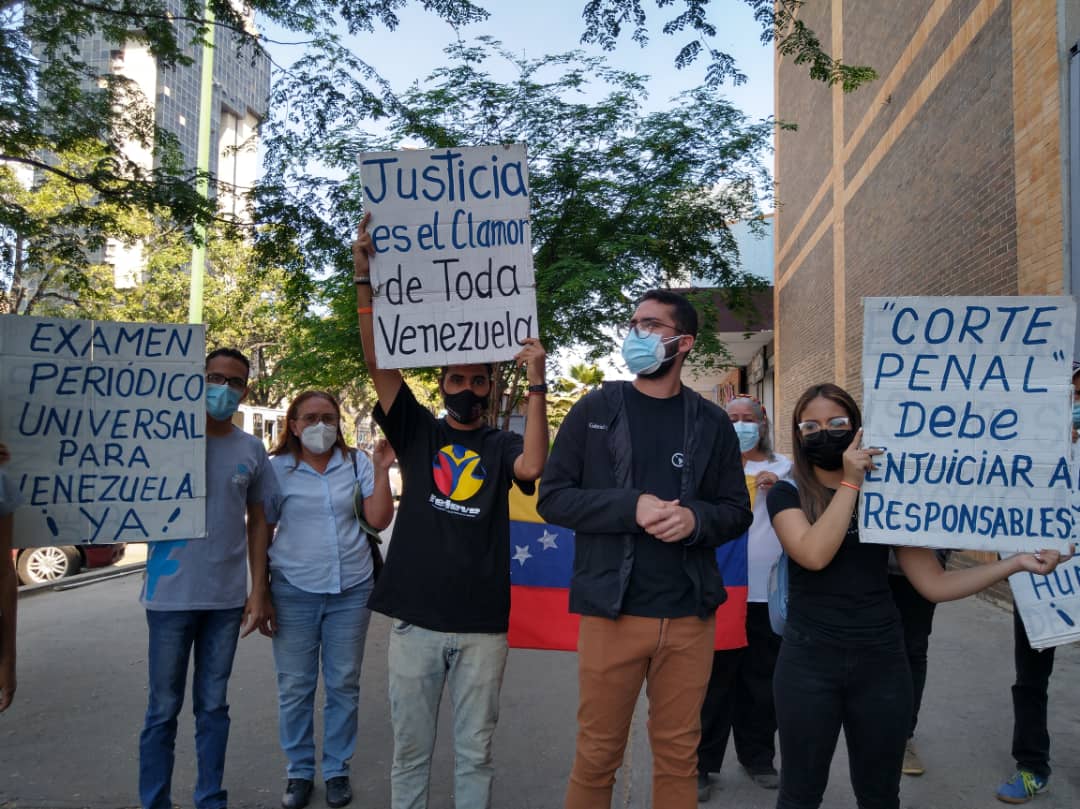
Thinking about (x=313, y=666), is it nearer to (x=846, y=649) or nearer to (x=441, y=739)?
(x=441, y=739)

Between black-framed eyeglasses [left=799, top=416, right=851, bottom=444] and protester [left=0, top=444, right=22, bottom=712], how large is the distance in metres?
2.74

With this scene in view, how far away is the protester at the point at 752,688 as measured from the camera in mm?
4293

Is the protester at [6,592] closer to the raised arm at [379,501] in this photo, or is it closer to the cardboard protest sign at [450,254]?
the cardboard protest sign at [450,254]

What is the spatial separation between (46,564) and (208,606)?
9.65 metres

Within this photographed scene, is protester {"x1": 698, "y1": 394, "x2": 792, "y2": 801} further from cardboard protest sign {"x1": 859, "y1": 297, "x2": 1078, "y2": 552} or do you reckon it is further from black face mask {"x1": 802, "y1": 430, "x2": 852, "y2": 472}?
cardboard protest sign {"x1": 859, "y1": 297, "x2": 1078, "y2": 552}

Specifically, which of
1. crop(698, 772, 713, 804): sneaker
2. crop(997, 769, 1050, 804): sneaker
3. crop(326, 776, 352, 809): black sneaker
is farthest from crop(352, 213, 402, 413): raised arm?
crop(997, 769, 1050, 804): sneaker

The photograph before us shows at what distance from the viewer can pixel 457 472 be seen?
3.38 m

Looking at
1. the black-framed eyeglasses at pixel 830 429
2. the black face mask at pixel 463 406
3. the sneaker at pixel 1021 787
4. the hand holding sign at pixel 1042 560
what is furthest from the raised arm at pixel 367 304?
the sneaker at pixel 1021 787

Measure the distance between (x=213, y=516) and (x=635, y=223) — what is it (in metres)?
8.70

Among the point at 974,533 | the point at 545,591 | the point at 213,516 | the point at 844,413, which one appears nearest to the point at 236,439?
the point at 213,516

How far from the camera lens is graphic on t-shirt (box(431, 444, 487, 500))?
335 centimetres

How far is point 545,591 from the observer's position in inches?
194

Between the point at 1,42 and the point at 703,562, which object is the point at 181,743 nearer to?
the point at 703,562

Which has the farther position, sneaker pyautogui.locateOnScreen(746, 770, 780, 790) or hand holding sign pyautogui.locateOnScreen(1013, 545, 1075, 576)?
sneaker pyautogui.locateOnScreen(746, 770, 780, 790)
